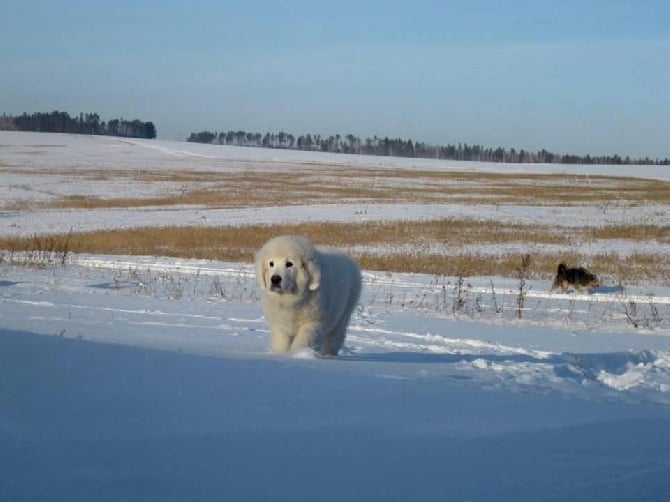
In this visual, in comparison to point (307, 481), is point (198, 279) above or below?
below

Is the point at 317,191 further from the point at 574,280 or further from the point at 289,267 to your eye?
the point at 289,267

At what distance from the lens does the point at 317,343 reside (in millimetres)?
8586

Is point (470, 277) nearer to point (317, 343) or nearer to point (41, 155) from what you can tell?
point (317, 343)

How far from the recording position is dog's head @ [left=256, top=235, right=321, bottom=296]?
839 centimetres

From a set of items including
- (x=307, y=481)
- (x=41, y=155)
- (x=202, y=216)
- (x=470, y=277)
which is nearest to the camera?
(x=307, y=481)

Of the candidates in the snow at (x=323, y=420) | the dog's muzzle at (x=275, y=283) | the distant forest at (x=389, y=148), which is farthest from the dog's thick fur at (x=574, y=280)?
the distant forest at (x=389, y=148)

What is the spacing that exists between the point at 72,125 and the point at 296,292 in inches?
7398

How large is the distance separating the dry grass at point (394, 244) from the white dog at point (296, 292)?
408 inches

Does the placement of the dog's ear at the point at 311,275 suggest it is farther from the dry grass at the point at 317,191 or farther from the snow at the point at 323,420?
the dry grass at the point at 317,191

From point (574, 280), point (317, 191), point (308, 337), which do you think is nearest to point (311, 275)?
point (308, 337)

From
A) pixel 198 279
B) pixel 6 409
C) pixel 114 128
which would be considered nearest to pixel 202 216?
pixel 198 279

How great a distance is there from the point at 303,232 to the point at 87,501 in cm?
2640

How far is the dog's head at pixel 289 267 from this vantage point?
Result: 27.5 ft

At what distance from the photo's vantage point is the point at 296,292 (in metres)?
8.46
